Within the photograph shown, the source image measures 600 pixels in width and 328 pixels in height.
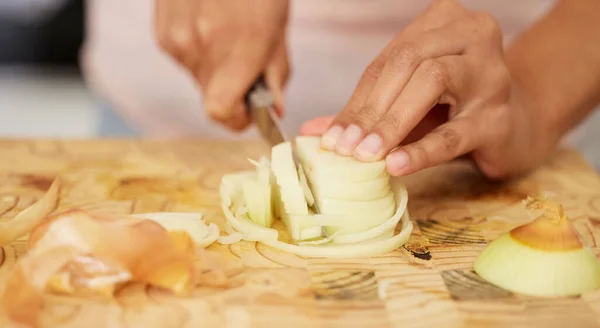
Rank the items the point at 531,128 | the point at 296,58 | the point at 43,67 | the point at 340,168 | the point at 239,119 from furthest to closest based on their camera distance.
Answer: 1. the point at 43,67
2. the point at 296,58
3. the point at 239,119
4. the point at 531,128
5. the point at 340,168

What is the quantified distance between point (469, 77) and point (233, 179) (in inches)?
15.9

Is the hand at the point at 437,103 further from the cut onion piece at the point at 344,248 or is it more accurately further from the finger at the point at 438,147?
the cut onion piece at the point at 344,248

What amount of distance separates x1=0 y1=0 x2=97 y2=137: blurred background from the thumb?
243 centimetres

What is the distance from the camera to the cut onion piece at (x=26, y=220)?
1.00 m

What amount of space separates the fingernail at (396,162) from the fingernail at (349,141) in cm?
5

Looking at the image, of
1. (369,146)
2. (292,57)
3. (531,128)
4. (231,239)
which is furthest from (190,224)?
(292,57)

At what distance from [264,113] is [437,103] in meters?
0.34

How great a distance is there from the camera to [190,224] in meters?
1.08

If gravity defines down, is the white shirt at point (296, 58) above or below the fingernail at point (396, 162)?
above

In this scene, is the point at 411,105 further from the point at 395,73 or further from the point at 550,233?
the point at 550,233

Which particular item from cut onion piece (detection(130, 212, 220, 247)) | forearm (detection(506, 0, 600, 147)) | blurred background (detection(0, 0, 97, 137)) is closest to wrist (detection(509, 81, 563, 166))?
forearm (detection(506, 0, 600, 147))

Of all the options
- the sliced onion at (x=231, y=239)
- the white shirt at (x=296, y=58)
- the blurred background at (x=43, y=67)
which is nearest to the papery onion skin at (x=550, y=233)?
the sliced onion at (x=231, y=239)

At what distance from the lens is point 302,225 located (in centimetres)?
104

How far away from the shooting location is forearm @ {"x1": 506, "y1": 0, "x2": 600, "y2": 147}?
138 cm
